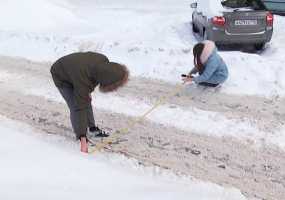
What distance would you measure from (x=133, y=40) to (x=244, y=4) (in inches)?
112

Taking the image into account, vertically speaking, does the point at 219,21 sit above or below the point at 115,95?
above

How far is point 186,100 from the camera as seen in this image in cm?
794

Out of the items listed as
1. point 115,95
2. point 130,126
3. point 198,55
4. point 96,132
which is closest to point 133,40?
point 115,95

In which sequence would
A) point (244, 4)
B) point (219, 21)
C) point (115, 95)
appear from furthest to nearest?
1. point (244, 4)
2. point (219, 21)
3. point (115, 95)

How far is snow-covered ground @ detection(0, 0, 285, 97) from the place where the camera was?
9023 millimetres

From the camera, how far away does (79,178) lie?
4.69 metres

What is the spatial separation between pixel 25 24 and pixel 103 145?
10.9 metres

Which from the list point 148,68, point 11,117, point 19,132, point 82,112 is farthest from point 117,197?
point 148,68

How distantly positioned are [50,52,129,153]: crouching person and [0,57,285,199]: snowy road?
0.64m

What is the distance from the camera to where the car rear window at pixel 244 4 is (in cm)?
1134

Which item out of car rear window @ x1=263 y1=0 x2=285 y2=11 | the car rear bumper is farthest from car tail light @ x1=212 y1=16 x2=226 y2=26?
car rear window @ x1=263 y1=0 x2=285 y2=11

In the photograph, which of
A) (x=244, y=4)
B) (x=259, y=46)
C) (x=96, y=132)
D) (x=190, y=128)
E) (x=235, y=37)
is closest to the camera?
(x=96, y=132)

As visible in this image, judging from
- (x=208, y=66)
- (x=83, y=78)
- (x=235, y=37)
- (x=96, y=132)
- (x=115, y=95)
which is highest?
(x=83, y=78)

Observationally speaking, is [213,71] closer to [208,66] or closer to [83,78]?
Answer: [208,66]
